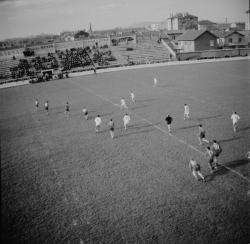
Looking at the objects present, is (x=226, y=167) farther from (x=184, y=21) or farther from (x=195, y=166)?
A: (x=184, y=21)

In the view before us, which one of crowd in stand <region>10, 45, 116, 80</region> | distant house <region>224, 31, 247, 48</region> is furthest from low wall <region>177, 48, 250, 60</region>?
crowd in stand <region>10, 45, 116, 80</region>

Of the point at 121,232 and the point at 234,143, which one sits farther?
the point at 234,143

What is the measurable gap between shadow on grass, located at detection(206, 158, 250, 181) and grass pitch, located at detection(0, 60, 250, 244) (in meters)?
0.09

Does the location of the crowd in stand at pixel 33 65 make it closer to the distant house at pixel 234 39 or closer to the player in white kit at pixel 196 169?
the distant house at pixel 234 39

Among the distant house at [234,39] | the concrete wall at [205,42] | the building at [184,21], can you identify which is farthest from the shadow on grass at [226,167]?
the building at [184,21]

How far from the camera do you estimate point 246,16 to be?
294ft

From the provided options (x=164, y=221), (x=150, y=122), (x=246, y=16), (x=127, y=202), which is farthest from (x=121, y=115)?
(x=246, y=16)

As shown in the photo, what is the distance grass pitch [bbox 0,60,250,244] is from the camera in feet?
31.6

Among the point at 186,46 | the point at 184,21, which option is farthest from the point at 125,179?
the point at 184,21

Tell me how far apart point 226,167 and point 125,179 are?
509 centimetres

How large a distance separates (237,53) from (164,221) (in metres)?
63.9

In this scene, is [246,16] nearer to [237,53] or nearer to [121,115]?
[237,53]

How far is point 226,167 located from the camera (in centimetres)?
1331

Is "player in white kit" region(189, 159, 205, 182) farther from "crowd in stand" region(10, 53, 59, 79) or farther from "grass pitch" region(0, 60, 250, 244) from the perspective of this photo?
"crowd in stand" region(10, 53, 59, 79)
